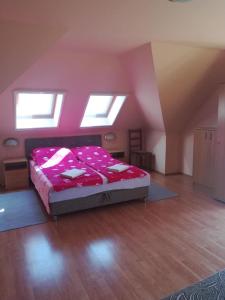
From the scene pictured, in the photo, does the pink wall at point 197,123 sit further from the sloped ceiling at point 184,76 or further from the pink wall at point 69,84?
the pink wall at point 69,84

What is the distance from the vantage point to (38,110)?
5254 millimetres

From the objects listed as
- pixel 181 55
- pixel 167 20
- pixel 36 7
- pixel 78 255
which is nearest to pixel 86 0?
pixel 36 7

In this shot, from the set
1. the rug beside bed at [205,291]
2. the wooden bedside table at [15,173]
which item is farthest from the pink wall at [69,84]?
the rug beside bed at [205,291]

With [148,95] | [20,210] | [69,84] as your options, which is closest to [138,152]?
[148,95]

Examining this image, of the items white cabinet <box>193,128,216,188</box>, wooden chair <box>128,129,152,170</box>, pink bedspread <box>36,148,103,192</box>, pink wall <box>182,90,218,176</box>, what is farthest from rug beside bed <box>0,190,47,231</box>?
pink wall <box>182,90,218,176</box>

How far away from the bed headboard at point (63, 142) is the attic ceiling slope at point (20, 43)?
2.30 metres

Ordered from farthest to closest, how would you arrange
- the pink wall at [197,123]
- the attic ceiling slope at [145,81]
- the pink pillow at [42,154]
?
the pink wall at [197,123] → the pink pillow at [42,154] → the attic ceiling slope at [145,81]

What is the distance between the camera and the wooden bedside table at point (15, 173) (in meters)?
4.79

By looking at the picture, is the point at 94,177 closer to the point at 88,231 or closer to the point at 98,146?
the point at 88,231

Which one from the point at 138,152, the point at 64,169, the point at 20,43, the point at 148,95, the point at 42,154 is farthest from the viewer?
the point at 138,152

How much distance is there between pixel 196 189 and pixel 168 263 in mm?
2470

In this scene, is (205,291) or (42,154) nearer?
(205,291)

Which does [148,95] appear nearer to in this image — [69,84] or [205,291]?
[69,84]

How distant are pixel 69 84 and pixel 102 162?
159cm
